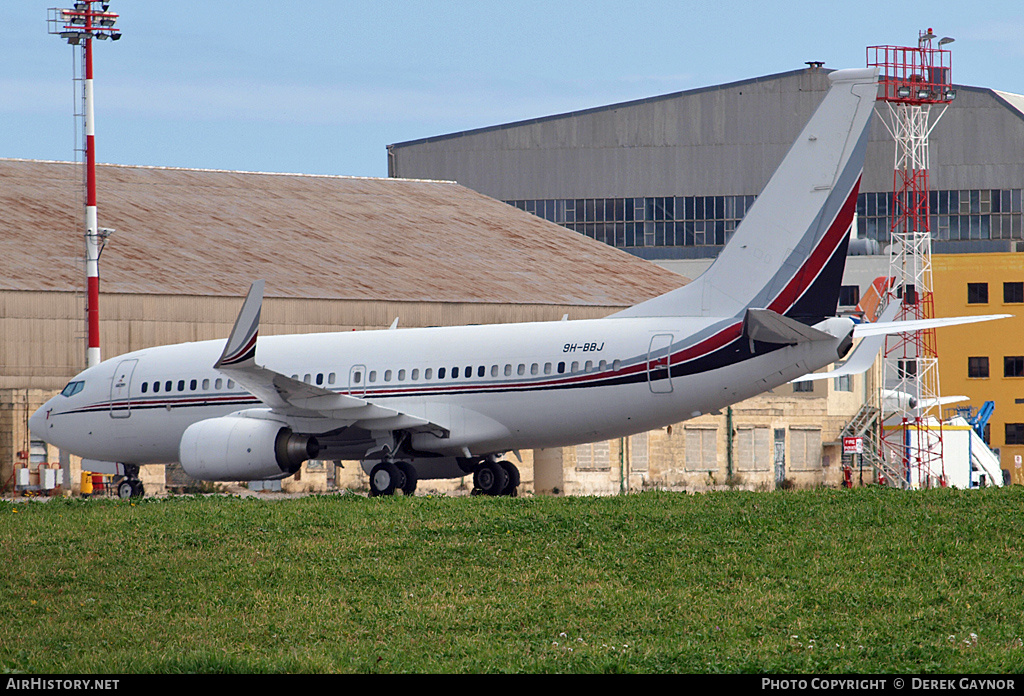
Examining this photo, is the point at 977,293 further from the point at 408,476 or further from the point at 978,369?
the point at 408,476

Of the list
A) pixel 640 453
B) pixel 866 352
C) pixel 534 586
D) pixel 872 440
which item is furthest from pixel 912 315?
pixel 534 586

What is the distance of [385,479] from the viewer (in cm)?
2553

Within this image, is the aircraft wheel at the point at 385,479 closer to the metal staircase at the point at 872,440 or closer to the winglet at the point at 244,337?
the winglet at the point at 244,337

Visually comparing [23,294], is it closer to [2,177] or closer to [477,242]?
[2,177]

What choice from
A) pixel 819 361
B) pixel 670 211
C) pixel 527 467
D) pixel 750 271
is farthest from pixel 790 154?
pixel 670 211

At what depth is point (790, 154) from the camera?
23.3 meters

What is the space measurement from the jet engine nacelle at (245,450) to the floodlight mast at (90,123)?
41.8 feet

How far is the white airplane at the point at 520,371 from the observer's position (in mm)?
22688

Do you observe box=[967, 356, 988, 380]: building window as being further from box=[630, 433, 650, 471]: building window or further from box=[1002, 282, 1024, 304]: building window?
box=[630, 433, 650, 471]: building window

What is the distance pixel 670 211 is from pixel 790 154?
220 ft

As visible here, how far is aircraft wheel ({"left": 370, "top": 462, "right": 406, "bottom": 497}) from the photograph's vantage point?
2542cm

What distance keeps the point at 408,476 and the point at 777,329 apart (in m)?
7.69

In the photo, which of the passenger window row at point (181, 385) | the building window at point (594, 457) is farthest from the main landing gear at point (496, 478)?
the building window at point (594, 457)
